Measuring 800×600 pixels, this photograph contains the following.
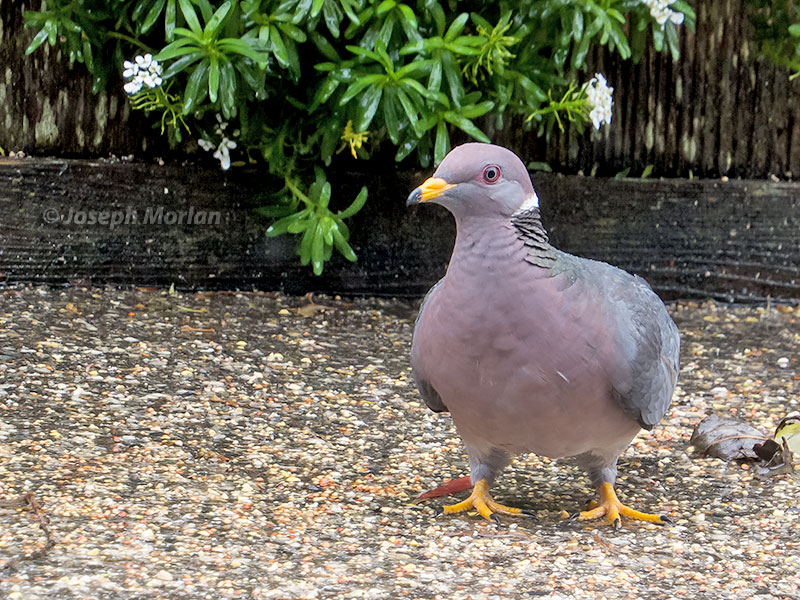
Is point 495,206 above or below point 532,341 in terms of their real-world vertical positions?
above

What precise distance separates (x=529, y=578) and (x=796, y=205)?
3252 millimetres

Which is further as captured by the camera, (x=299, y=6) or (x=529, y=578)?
(x=299, y=6)

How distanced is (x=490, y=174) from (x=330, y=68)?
5.20 ft

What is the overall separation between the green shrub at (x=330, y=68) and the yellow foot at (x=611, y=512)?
156 centimetres

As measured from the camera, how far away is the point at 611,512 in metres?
2.98

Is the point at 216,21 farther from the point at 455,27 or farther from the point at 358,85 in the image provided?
the point at 455,27

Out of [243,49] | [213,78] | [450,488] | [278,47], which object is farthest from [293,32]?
[450,488]

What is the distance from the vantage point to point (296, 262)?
4.88 meters

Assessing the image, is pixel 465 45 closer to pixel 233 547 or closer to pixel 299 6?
pixel 299 6

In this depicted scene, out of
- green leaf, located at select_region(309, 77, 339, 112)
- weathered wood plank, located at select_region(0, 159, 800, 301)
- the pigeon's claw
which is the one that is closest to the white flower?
weathered wood plank, located at select_region(0, 159, 800, 301)

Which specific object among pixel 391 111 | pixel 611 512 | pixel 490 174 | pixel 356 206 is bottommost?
pixel 611 512

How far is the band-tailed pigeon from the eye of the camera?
8.60ft

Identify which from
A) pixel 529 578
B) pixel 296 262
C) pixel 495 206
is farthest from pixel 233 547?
pixel 296 262

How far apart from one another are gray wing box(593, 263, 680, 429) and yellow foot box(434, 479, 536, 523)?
1.41 ft
